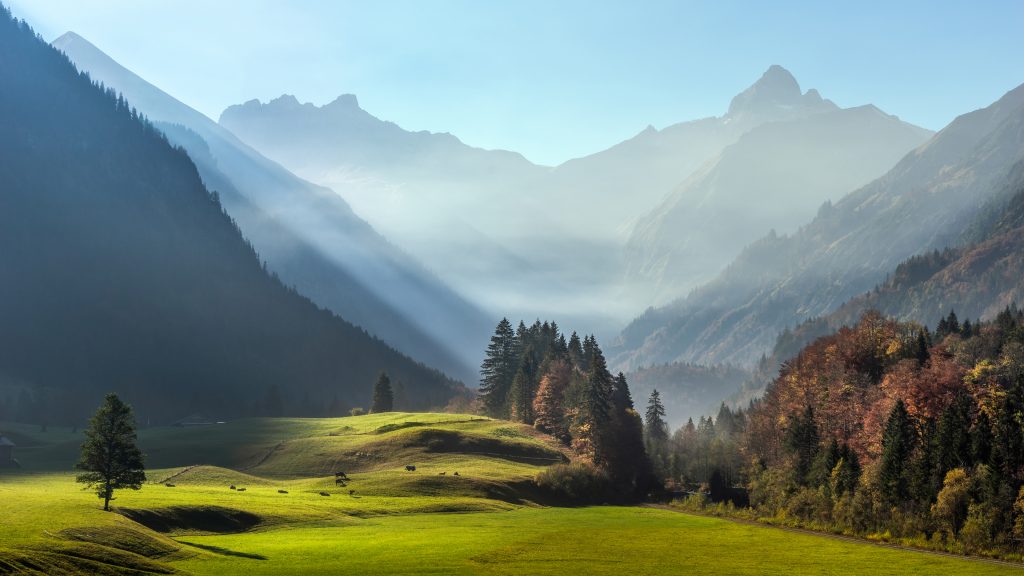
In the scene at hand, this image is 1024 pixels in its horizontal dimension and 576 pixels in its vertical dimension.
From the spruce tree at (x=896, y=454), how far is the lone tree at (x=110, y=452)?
9713cm

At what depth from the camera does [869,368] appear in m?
170

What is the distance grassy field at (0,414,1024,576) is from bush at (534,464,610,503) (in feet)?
15.2

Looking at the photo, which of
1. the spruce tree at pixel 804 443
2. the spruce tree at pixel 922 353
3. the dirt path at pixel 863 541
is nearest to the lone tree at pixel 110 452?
the dirt path at pixel 863 541

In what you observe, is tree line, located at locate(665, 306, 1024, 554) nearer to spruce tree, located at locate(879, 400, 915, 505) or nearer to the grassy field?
spruce tree, located at locate(879, 400, 915, 505)

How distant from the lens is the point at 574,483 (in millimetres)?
156750

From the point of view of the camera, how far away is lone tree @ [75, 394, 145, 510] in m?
91.4

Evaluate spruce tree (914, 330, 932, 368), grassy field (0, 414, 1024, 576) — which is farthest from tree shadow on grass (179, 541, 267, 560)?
spruce tree (914, 330, 932, 368)

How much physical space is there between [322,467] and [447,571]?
92.3 meters

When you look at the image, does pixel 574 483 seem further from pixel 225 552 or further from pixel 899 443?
pixel 225 552

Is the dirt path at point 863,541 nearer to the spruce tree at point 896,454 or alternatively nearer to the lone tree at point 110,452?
the spruce tree at point 896,454

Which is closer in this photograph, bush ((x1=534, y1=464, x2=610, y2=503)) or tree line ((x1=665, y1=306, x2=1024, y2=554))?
tree line ((x1=665, y1=306, x2=1024, y2=554))

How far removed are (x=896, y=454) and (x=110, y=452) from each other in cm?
10276

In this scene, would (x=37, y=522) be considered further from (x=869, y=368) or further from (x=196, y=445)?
(x=869, y=368)

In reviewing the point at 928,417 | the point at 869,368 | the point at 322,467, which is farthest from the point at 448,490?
the point at 869,368
